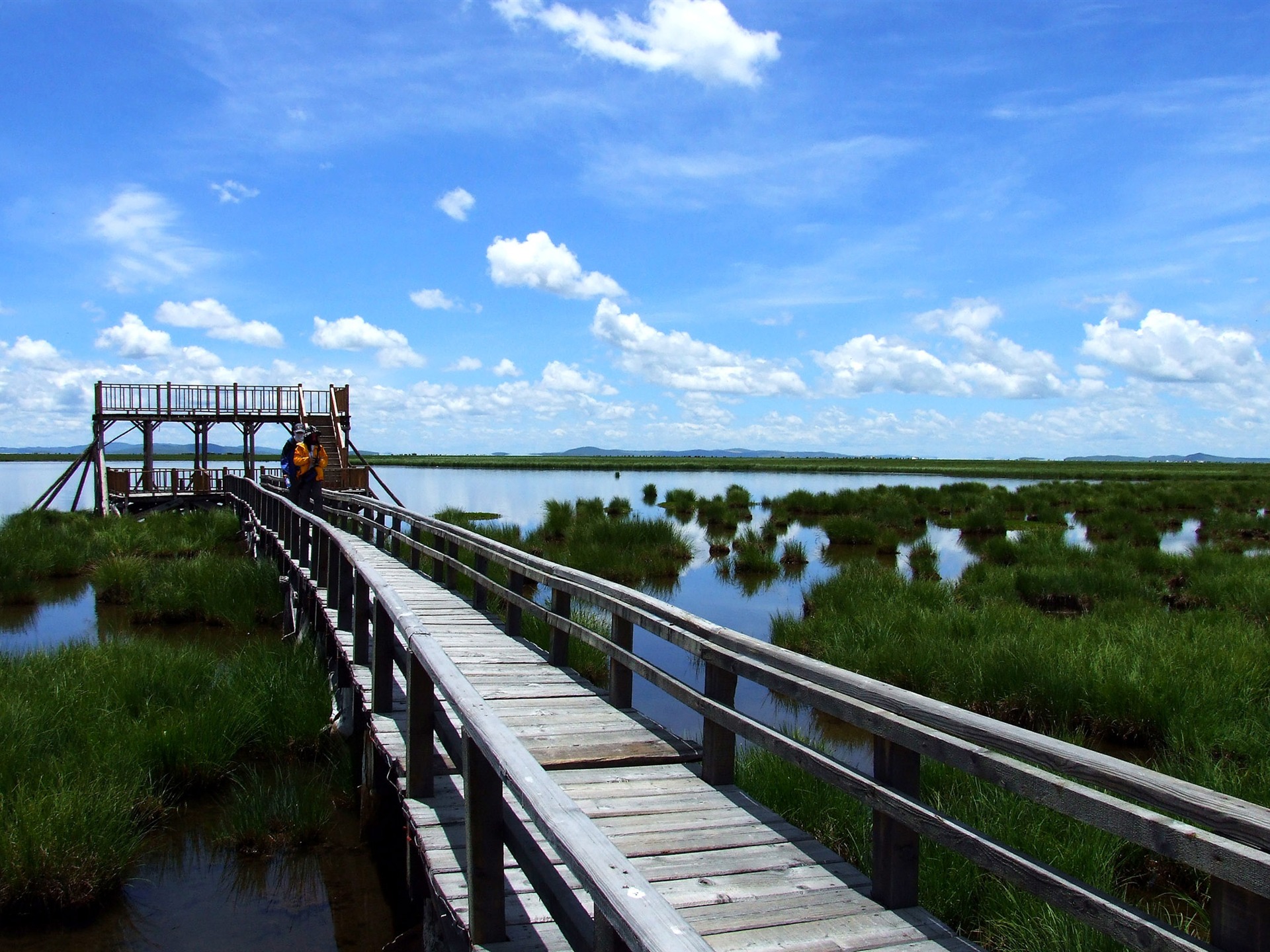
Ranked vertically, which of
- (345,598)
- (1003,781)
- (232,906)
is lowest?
(232,906)

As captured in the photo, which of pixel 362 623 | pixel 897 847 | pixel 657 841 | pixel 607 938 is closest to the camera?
pixel 607 938

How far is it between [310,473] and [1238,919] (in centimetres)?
1592

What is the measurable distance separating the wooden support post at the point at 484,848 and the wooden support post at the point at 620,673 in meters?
2.67

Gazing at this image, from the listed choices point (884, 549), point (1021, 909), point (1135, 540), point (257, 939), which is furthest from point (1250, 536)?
point (257, 939)

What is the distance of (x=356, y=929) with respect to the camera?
526 centimetres

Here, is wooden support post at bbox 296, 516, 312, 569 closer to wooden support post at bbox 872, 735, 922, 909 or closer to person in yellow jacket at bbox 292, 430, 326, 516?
person in yellow jacket at bbox 292, 430, 326, 516

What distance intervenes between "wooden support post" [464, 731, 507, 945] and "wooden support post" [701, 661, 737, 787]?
165 centimetres

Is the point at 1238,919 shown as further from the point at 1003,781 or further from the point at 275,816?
the point at 275,816

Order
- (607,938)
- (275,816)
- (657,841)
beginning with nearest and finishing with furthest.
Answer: (607,938) < (657,841) < (275,816)

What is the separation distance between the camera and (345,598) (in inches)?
345

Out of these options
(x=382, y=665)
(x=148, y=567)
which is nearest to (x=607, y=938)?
(x=382, y=665)

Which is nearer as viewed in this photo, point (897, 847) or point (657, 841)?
point (897, 847)

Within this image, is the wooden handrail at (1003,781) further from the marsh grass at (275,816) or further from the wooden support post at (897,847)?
the marsh grass at (275,816)

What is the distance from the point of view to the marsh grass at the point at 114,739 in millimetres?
5004
